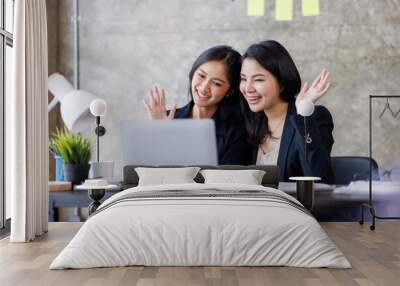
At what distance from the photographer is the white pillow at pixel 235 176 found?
6.35 meters

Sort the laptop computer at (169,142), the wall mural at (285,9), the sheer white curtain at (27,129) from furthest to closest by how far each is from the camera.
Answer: the wall mural at (285,9) → the laptop computer at (169,142) → the sheer white curtain at (27,129)

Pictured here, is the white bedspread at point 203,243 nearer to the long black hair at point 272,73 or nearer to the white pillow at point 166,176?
the white pillow at point 166,176

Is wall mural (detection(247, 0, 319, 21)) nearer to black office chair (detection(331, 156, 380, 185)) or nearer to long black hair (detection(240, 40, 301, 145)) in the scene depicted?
long black hair (detection(240, 40, 301, 145))

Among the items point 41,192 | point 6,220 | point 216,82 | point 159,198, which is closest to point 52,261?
point 159,198

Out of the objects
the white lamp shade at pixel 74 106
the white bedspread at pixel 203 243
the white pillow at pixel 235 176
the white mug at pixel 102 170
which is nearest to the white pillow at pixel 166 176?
the white pillow at pixel 235 176

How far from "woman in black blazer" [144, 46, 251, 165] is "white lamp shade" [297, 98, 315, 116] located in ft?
2.41

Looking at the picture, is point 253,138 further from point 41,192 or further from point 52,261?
point 52,261

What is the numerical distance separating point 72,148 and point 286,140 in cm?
252

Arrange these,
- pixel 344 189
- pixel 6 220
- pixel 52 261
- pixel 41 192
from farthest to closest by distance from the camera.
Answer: pixel 344 189 < pixel 6 220 < pixel 41 192 < pixel 52 261

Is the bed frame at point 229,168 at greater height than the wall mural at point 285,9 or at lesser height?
lesser

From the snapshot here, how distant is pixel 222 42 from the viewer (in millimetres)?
7242

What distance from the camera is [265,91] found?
23.6 feet

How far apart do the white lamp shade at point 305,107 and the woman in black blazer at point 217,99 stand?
28.9 inches

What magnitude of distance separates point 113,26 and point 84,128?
1.29 metres
